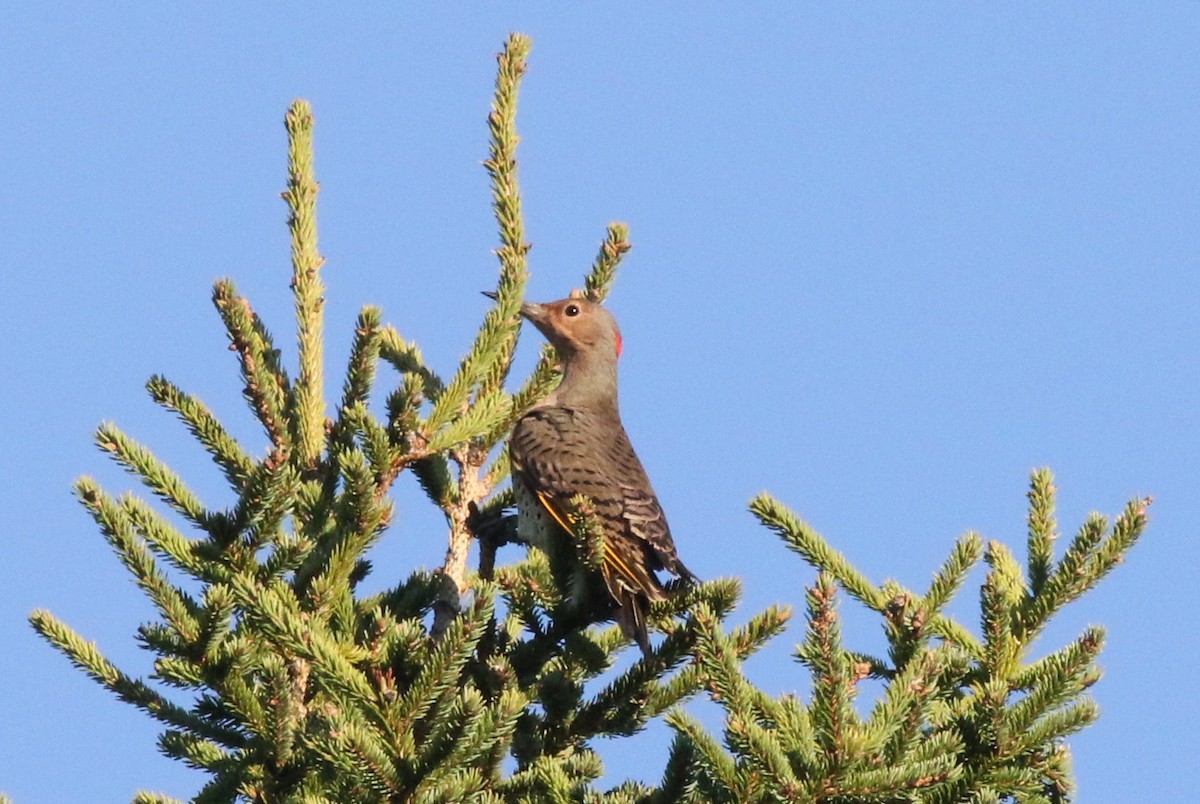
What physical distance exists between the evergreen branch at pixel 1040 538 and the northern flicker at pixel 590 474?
45.8 inches

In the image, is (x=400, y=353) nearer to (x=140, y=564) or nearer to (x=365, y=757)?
(x=140, y=564)

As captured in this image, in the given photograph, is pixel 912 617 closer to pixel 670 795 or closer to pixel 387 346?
pixel 670 795

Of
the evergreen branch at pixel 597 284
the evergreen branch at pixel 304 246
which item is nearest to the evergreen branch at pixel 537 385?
the evergreen branch at pixel 597 284

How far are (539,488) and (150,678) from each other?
1.93 metres

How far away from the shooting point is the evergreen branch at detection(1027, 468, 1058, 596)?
4191 millimetres

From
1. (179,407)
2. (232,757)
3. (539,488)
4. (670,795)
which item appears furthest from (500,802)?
(539,488)

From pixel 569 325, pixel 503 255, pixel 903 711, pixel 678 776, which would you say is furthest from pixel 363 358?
pixel 569 325

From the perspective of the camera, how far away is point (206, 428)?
434cm

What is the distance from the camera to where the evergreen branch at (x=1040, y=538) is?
4.19 m

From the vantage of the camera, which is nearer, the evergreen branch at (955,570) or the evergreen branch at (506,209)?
the evergreen branch at (955,570)

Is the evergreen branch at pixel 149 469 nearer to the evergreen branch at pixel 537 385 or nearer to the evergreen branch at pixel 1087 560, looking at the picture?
the evergreen branch at pixel 537 385

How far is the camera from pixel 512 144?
16.5 feet

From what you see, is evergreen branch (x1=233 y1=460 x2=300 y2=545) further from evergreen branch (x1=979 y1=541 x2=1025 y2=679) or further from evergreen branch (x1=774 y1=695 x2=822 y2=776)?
evergreen branch (x1=979 y1=541 x2=1025 y2=679)

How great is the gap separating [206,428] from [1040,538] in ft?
7.74
